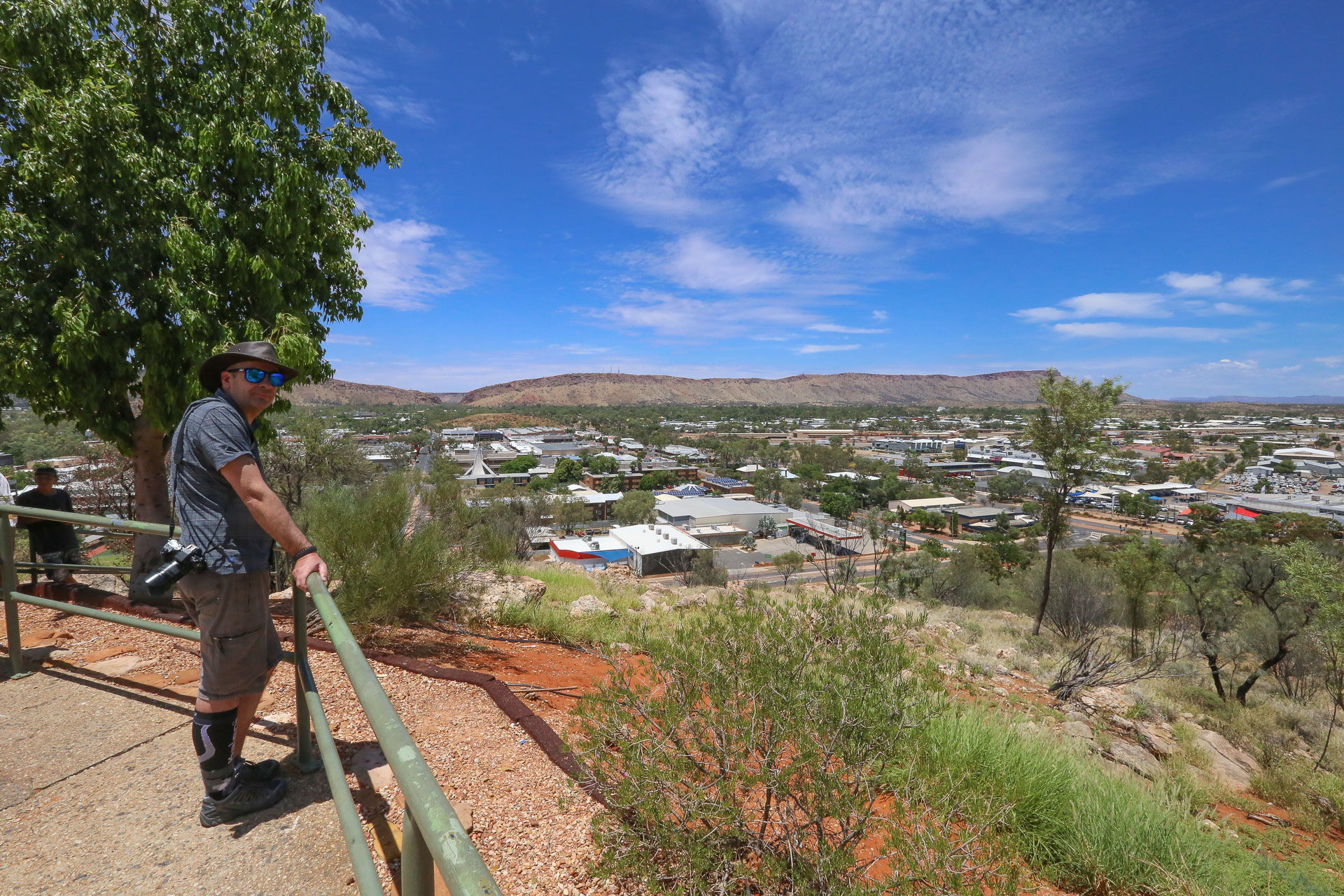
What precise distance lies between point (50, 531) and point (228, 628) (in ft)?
16.8

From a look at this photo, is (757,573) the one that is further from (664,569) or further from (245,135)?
(245,135)

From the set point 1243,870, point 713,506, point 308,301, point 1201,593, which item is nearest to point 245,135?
point 308,301

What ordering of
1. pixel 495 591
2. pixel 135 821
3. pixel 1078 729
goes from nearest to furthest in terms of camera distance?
1. pixel 135 821
2. pixel 1078 729
3. pixel 495 591

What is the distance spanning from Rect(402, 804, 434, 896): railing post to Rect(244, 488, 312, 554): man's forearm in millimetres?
1294

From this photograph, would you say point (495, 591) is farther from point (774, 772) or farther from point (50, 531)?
point (774, 772)

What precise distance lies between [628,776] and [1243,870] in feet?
12.9

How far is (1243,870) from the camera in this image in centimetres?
350

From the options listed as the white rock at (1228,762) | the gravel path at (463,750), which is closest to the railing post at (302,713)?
the gravel path at (463,750)

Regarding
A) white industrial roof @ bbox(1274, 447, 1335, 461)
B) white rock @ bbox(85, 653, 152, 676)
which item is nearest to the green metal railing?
white rock @ bbox(85, 653, 152, 676)

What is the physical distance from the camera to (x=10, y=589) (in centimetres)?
335

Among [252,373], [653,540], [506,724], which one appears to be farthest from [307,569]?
[653,540]

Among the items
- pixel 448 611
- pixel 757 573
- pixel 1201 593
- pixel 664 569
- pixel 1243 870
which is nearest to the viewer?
pixel 1243 870

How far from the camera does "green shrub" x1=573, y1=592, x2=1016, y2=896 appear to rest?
228cm

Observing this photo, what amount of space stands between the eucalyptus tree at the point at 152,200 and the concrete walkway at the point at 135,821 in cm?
192
